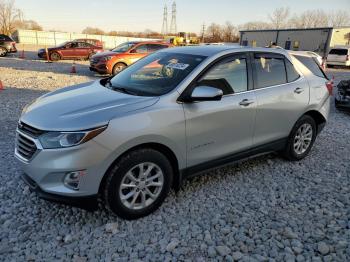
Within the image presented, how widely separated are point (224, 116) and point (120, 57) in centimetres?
1126

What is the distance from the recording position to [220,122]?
3613mm

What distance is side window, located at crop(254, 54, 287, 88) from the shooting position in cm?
412

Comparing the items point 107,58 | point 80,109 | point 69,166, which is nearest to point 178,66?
point 80,109

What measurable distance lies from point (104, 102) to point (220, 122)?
1.31 metres

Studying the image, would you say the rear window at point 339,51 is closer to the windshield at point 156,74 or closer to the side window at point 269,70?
the side window at point 269,70

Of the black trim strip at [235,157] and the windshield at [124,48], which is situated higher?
the windshield at [124,48]

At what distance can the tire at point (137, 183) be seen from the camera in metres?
2.99

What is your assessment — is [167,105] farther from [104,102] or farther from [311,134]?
[311,134]

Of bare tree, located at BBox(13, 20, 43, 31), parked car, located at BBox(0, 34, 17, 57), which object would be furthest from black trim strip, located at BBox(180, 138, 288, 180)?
bare tree, located at BBox(13, 20, 43, 31)

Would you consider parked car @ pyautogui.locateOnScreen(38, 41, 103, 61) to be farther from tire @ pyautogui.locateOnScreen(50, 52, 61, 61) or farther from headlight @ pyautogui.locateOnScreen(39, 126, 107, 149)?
headlight @ pyautogui.locateOnScreen(39, 126, 107, 149)

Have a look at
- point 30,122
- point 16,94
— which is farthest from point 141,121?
point 16,94

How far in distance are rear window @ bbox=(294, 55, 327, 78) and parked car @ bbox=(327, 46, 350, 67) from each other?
21595 mm

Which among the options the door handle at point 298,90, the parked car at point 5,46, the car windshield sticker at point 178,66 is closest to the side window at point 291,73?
the door handle at point 298,90

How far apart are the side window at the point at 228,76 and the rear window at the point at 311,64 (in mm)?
1372
